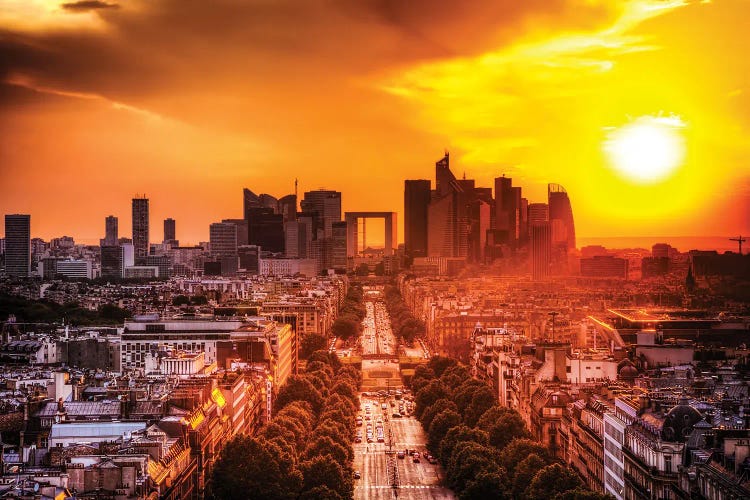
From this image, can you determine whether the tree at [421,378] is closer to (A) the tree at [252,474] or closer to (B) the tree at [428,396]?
(B) the tree at [428,396]

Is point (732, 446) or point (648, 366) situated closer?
point (732, 446)

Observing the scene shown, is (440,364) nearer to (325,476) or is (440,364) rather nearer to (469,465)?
(469,465)

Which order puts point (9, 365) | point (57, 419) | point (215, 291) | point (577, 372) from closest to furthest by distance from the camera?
1. point (57, 419)
2. point (577, 372)
3. point (9, 365)
4. point (215, 291)

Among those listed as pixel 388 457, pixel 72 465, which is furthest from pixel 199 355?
pixel 72 465

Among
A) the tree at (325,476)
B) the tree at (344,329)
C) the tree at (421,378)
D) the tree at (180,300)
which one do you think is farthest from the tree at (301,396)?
the tree at (180,300)

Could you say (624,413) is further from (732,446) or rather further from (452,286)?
(452,286)
